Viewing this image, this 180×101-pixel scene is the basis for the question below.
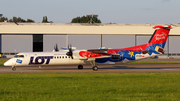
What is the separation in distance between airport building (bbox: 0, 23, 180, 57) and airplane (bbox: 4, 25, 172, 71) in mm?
35954

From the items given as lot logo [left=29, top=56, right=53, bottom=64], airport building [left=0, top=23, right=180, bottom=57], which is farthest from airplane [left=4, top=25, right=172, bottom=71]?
airport building [left=0, top=23, right=180, bottom=57]

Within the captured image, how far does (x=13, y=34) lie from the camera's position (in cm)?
7000

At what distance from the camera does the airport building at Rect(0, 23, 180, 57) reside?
69688mm

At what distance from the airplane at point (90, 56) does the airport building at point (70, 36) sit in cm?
3595

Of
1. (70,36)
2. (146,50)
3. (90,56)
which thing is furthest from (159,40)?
(70,36)

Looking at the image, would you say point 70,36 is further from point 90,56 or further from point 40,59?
point 40,59

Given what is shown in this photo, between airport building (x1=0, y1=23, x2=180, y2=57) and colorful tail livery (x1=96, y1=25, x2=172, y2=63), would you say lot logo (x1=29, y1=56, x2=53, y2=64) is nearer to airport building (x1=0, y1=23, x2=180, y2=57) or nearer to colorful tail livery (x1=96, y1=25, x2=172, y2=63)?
colorful tail livery (x1=96, y1=25, x2=172, y2=63)

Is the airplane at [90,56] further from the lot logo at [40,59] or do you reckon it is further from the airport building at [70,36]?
the airport building at [70,36]

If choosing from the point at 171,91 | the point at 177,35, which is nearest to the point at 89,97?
the point at 171,91

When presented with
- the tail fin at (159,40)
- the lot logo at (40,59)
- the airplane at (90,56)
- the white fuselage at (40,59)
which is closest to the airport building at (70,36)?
the airplane at (90,56)

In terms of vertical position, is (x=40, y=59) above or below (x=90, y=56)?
below

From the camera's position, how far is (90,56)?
34.2 metres

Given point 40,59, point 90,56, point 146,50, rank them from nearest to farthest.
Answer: point 40,59
point 90,56
point 146,50

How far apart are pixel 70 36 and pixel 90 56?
126ft
